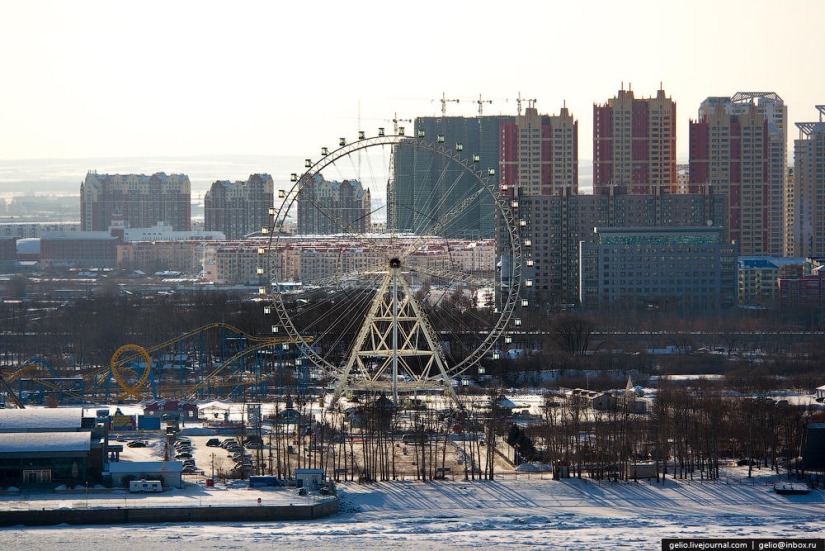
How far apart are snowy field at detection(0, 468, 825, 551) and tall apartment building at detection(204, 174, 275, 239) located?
338 ft

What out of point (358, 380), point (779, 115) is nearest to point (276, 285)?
point (358, 380)

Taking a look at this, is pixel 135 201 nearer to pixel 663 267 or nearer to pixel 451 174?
pixel 451 174

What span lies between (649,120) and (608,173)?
3.57 metres

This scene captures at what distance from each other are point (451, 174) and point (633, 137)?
44.8ft

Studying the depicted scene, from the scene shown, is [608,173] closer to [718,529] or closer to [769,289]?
[769,289]

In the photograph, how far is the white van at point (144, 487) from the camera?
30609 mm

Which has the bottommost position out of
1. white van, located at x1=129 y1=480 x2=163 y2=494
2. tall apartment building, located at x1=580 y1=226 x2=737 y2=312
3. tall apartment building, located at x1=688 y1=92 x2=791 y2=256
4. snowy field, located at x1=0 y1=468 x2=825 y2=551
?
snowy field, located at x1=0 y1=468 x2=825 y2=551

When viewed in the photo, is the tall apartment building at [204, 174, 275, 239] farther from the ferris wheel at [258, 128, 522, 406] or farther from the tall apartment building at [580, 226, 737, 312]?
the tall apartment building at [580, 226, 737, 312]

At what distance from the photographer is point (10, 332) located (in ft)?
207

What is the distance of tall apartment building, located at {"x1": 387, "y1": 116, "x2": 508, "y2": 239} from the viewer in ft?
282

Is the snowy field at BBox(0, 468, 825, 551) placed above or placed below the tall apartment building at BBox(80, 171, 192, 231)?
below

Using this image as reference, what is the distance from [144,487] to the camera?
101 ft

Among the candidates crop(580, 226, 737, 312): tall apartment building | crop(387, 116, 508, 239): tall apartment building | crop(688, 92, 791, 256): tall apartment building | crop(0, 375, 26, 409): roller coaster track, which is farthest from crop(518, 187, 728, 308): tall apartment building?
crop(0, 375, 26, 409): roller coaster track

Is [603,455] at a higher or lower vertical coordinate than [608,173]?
lower
